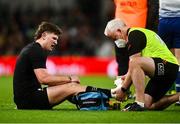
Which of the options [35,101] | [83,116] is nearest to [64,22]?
[35,101]

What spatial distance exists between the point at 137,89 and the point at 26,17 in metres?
17.3

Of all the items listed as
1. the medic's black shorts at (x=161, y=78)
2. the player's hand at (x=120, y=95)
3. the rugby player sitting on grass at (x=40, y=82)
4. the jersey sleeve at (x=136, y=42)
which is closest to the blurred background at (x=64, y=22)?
the rugby player sitting on grass at (x=40, y=82)

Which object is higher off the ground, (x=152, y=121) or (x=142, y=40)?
(x=142, y=40)

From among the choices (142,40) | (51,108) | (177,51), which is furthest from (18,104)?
(177,51)

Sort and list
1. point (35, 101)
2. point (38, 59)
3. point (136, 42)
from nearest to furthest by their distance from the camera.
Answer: point (136, 42) < point (38, 59) < point (35, 101)

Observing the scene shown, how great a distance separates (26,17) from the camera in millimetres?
28719

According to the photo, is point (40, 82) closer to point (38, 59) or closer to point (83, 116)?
point (38, 59)

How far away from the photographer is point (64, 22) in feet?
94.0

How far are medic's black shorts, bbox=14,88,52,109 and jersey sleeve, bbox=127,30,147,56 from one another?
146cm

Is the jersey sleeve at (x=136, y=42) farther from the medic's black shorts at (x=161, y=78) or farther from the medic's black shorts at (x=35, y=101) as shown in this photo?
the medic's black shorts at (x=35, y=101)

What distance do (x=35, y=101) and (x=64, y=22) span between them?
16.4 metres

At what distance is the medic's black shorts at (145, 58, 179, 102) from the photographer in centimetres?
1214

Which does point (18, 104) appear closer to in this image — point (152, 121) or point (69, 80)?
point (69, 80)

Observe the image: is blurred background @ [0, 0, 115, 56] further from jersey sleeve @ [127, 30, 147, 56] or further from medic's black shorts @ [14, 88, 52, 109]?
jersey sleeve @ [127, 30, 147, 56]
